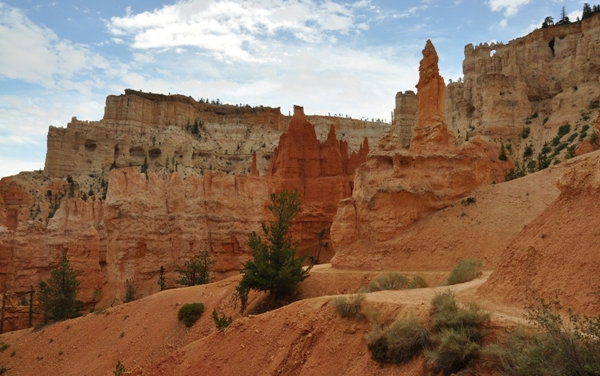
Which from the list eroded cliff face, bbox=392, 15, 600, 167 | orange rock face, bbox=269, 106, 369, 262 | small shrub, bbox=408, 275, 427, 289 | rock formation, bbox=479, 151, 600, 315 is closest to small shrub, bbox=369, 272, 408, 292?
small shrub, bbox=408, 275, 427, 289

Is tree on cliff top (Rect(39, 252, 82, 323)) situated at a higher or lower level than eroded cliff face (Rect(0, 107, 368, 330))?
lower

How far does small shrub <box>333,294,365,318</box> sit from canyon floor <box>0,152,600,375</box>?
177mm

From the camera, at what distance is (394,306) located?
11117 millimetres

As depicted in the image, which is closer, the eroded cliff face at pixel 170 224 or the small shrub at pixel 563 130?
the eroded cliff face at pixel 170 224

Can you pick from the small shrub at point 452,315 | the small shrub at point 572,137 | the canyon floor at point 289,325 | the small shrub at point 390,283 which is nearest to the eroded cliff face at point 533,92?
the small shrub at point 572,137

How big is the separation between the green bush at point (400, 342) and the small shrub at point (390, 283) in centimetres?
693

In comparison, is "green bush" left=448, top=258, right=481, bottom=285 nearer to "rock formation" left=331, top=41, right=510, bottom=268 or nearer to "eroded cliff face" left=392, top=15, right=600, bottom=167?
"rock formation" left=331, top=41, right=510, bottom=268

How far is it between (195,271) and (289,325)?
21.8 m

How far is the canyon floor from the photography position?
10.9m

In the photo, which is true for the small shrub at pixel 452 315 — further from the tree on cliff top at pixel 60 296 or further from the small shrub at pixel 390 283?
the tree on cliff top at pixel 60 296

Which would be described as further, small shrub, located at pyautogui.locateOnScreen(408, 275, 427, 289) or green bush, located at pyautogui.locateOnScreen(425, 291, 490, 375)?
small shrub, located at pyautogui.locateOnScreen(408, 275, 427, 289)

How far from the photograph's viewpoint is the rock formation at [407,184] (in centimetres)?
2209

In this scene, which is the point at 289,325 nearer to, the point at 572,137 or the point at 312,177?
the point at 312,177

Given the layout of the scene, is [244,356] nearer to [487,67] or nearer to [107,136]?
[487,67]
